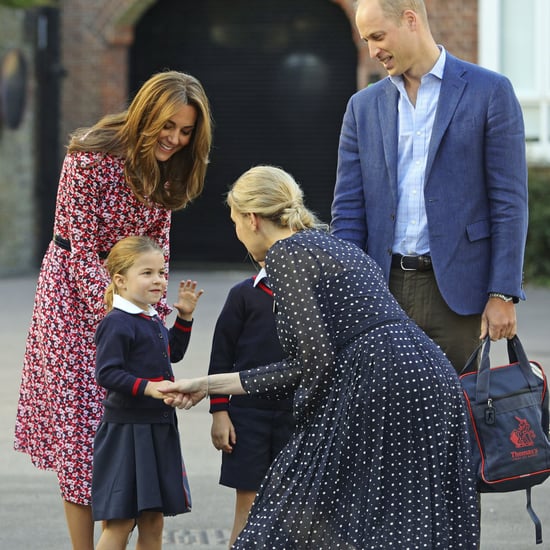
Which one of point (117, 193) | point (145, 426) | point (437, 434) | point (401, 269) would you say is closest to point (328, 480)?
point (437, 434)

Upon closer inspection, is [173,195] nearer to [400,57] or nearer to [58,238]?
[58,238]

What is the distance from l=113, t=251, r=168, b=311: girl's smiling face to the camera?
13.2ft

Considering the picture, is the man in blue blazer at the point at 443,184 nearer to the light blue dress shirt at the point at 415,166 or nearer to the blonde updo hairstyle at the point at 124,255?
the light blue dress shirt at the point at 415,166

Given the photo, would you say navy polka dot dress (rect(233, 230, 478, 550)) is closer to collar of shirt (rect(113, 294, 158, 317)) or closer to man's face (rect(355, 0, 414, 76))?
collar of shirt (rect(113, 294, 158, 317))

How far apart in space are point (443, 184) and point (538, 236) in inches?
450

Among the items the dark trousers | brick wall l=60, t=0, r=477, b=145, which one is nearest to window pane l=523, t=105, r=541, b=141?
brick wall l=60, t=0, r=477, b=145

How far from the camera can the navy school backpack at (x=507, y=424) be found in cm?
373

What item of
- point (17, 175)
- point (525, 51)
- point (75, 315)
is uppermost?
point (75, 315)

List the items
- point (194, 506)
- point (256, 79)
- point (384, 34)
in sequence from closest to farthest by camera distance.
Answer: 1. point (384, 34)
2. point (194, 506)
3. point (256, 79)

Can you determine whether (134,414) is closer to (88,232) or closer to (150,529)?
(150,529)

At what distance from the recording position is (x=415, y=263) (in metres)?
4.22

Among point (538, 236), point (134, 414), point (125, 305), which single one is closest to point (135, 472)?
point (134, 414)

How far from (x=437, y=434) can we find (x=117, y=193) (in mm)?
1430

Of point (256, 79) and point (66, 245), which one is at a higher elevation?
point (66, 245)
